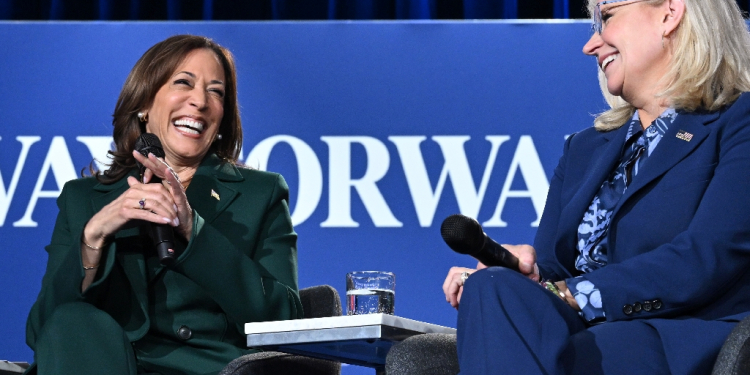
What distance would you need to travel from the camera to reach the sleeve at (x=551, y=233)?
2064 millimetres

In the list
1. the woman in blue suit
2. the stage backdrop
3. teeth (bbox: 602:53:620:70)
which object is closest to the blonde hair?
the woman in blue suit

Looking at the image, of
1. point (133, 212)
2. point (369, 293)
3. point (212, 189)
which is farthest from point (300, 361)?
point (212, 189)

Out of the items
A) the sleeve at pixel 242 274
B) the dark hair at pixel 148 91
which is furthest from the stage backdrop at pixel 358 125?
the sleeve at pixel 242 274

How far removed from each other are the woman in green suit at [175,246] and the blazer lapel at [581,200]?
69cm

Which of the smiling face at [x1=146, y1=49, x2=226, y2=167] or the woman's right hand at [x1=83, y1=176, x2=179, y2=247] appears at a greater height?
the smiling face at [x1=146, y1=49, x2=226, y2=167]

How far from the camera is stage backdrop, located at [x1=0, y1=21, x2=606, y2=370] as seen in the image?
3.30 metres

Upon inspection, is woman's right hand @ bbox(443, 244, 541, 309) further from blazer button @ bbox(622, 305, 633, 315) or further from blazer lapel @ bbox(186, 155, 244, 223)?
blazer lapel @ bbox(186, 155, 244, 223)

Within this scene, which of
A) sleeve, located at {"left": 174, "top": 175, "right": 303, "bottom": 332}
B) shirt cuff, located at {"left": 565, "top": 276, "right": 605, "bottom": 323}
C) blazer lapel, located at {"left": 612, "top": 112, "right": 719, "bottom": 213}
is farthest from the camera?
sleeve, located at {"left": 174, "top": 175, "right": 303, "bottom": 332}

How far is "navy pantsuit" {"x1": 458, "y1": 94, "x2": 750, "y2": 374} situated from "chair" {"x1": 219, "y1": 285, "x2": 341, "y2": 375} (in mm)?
562

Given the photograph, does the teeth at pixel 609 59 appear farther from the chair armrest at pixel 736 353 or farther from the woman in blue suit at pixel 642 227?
the chair armrest at pixel 736 353

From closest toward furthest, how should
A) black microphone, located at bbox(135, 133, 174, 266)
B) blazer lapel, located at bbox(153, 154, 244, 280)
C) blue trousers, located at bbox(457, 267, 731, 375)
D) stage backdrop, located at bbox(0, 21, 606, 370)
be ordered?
1. blue trousers, located at bbox(457, 267, 731, 375)
2. black microphone, located at bbox(135, 133, 174, 266)
3. blazer lapel, located at bbox(153, 154, 244, 280)
4. stage backdrop, located at bbox(0, 21, 606, 370)

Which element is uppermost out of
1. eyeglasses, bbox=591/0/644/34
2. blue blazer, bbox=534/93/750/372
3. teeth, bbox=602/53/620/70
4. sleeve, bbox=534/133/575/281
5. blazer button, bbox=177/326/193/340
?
eyeglasses, bbox=591/0/644/34

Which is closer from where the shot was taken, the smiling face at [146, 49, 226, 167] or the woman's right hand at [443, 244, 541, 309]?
the woman's right hand at [443, 244, 541, 309]

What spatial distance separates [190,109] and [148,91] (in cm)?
14
